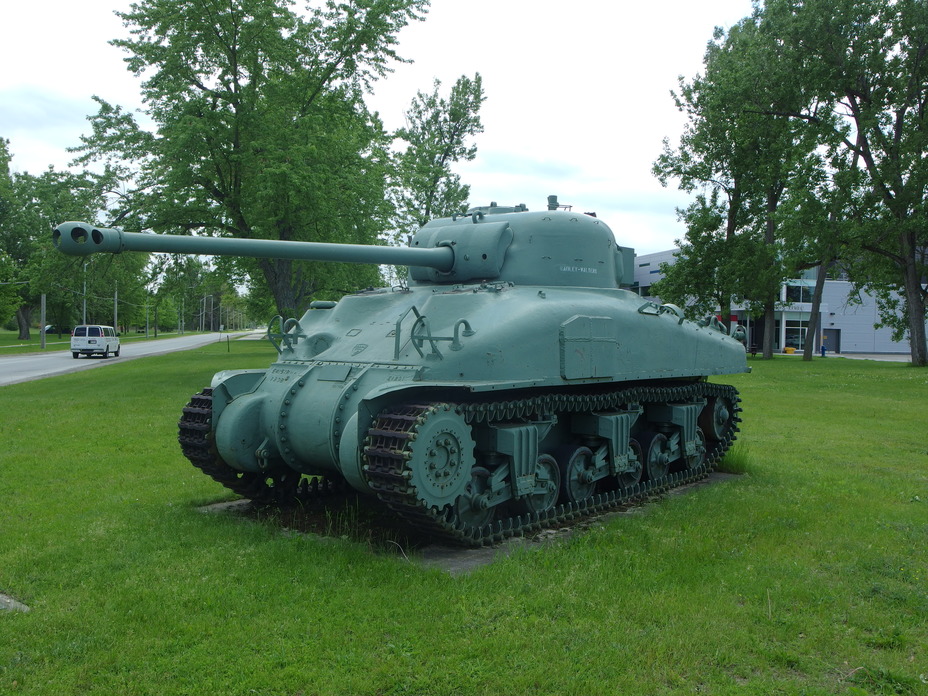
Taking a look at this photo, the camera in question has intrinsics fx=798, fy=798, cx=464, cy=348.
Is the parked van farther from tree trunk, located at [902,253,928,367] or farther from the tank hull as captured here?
tree trunk, located at [902,253,928,367]

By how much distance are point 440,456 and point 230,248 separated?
2.67 metres

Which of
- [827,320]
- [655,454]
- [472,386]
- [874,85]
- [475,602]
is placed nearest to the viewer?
[475,602]

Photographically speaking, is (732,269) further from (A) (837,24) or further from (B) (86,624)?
(B) (86,624)

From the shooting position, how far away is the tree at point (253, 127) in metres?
21.0

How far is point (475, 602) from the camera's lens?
571 cm

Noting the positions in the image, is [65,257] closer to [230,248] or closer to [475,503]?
[230,248]

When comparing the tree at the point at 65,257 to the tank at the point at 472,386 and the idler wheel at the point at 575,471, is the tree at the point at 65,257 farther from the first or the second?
the idler wheel at the point at 575,471

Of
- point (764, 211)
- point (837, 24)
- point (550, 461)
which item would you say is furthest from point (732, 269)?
point (550, 461)

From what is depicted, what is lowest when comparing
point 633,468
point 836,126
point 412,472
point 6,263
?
point 633,468

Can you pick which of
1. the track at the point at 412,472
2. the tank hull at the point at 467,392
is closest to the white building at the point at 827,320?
the track at the point at 412,472

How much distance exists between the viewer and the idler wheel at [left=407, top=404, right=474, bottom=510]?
6348mm

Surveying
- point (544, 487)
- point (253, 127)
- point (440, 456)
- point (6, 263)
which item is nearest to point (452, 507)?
point (440, 456)

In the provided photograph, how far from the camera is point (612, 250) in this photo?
10.0 meters

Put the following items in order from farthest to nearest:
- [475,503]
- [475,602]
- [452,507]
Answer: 1. [475,503]
2. [452,507]
3. [475,602]
